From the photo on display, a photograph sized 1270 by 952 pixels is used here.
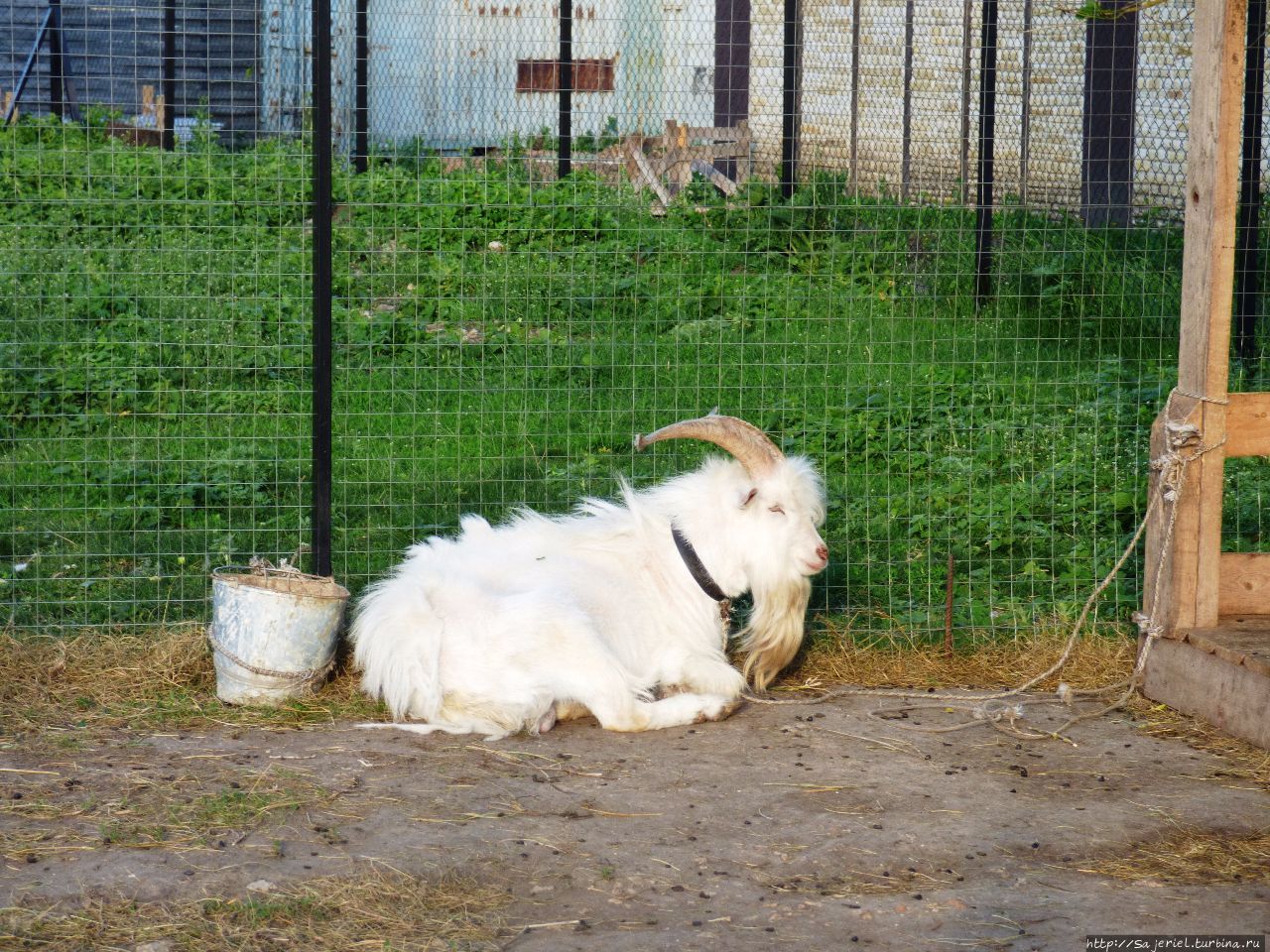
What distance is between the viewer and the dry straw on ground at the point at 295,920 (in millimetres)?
3639

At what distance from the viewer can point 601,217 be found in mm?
8312

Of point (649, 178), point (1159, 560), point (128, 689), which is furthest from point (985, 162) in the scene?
point (128, 689)

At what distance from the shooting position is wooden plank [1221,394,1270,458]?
560 cm

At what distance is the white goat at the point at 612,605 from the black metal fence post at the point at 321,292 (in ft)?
1.51

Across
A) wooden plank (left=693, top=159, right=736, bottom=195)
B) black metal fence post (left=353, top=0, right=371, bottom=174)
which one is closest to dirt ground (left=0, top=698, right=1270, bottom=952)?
black metal fence post (left=353, top=0, right=371, bottom=174)

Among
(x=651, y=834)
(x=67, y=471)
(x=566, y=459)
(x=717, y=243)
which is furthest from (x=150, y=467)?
(x=651, y=834)

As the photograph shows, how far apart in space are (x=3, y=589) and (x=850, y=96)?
219 inches

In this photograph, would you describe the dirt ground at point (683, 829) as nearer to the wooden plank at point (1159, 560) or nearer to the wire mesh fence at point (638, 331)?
the wooden plank at point (1159, 560)

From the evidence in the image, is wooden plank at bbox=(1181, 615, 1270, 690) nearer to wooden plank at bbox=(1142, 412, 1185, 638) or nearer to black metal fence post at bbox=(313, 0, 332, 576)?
wooden plank at bbox=(1142, 412, 1185, 638)

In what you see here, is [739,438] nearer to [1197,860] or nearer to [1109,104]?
[1197,860]

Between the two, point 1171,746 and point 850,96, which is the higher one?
point 850,96

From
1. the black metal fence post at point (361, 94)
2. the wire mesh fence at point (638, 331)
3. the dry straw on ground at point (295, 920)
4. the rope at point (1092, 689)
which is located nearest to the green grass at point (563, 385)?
the wire mesh fence at point (638, 331)

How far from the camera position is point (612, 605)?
561 cm

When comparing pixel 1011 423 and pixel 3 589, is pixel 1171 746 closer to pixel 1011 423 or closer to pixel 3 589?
pixel 1011 423
